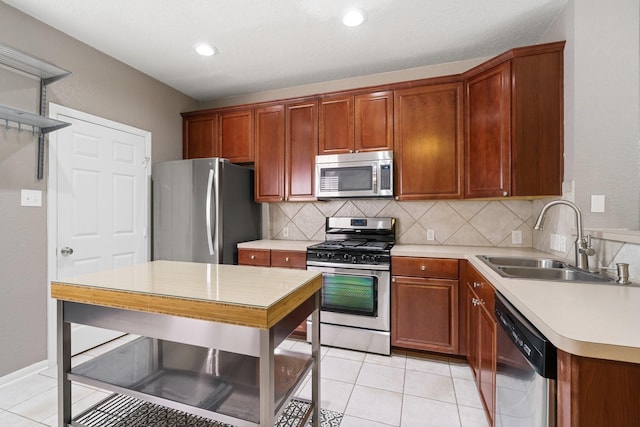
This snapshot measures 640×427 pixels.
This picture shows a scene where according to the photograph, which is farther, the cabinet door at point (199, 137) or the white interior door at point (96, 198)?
the cabinet door at point (199, 137)

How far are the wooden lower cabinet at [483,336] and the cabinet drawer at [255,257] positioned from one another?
183cm

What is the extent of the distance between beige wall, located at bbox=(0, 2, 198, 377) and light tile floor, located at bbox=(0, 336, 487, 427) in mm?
325

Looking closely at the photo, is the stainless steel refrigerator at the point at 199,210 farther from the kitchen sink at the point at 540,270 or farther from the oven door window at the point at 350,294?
the kitchen sink at the point at 540,270

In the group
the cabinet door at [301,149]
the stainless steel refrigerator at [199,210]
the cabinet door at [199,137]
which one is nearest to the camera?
the stainless steel refrigerator at [199,210]

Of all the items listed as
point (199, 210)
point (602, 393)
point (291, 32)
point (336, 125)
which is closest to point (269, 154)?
point (336, 125)

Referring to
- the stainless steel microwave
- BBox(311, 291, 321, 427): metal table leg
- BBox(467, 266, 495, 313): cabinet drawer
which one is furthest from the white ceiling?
BBox(311, 291, 321, 427): metal table leg

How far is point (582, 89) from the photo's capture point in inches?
77.6

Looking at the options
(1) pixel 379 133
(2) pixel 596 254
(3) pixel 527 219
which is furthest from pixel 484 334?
(1) pixel 379 133

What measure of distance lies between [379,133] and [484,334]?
1.94 meters

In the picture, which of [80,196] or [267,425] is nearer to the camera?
[267,425]

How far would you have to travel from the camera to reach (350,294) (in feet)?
8.86

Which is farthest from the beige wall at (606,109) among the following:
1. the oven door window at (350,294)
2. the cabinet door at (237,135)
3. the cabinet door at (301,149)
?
the cabinet door at (237,135)

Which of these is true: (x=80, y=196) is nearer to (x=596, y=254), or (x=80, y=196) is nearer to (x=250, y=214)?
(x=250, y=214)

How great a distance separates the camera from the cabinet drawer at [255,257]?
304 cm
